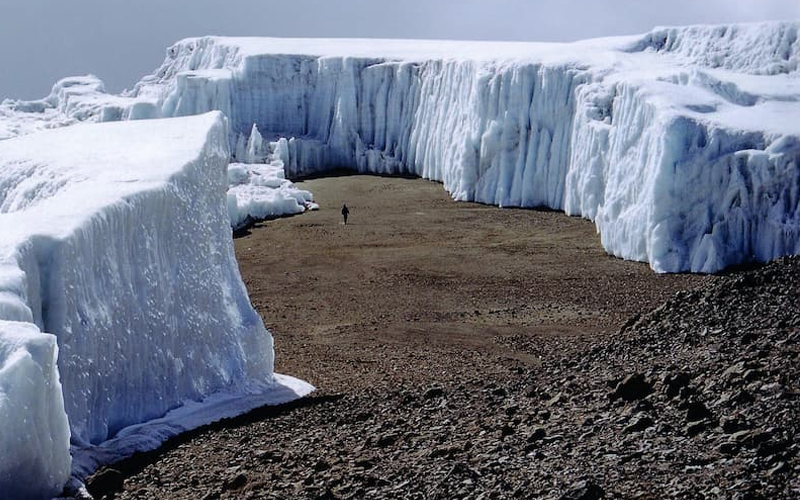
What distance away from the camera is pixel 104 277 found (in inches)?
519

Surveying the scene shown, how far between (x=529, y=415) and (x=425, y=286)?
16111 millimetres

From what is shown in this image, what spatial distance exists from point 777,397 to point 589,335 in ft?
40.5

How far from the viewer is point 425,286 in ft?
90.9

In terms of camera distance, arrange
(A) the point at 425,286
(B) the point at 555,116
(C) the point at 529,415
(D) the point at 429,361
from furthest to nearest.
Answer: (B) the point at 555,116, (A) the point at 425,286, (D) the point at 429,361, (C) the point at 529,415

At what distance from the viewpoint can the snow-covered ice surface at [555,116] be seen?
1093 inches

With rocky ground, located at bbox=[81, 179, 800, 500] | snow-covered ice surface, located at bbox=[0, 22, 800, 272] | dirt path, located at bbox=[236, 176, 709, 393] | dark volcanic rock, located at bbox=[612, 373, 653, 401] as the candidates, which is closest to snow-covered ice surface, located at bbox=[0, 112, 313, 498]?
rocky ground, located at bbox=[81, 179, 800, 500]

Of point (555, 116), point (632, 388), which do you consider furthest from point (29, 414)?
point (555, 116)

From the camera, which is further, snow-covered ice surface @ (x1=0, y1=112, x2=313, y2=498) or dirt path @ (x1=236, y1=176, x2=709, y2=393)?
dirt path @ (x1=236, y1=176, x2=709, y2=393)

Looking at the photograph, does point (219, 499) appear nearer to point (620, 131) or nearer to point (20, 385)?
point (20, 385)

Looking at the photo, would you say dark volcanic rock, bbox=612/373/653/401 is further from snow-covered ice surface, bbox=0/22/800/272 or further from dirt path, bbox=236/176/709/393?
snow-covered ice surface, bbox=0/22/800/272

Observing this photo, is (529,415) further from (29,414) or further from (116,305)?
(116,305)

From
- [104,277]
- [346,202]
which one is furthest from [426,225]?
[104,277]

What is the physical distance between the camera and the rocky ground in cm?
917

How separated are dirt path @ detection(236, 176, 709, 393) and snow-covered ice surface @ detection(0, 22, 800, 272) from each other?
1357 mm
